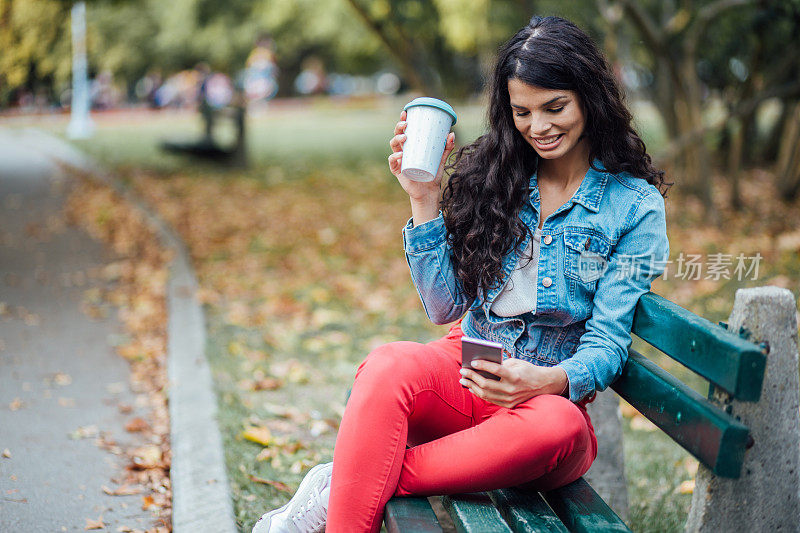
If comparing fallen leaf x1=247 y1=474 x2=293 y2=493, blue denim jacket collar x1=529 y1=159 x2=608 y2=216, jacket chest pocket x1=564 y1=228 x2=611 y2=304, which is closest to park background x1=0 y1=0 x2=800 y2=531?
fallen leaf x1=247 y1=474 x2=293 y2=493

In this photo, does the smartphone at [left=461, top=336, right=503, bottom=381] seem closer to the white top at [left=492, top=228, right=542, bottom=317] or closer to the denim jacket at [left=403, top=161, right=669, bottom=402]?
the denim jacket at [left=403, top=161, right=669, bottom=402]

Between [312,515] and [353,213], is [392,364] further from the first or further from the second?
[353,213]

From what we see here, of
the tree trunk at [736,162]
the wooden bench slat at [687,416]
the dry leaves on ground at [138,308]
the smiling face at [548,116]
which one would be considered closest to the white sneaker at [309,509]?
the dry leaves on ground at [138,308]

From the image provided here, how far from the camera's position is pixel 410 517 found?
2014 mm

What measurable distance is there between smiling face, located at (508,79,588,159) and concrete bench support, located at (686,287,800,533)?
717 mm

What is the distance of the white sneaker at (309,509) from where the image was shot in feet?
7.41

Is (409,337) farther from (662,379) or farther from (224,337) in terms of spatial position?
(662,379)

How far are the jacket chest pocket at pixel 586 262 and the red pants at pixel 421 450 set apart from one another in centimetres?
36

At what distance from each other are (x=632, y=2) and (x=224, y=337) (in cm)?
510

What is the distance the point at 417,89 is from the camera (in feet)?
31.1

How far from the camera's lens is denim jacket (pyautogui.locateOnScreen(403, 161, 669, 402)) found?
7.22ft

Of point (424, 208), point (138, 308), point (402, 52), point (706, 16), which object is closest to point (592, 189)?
point (424, 208)

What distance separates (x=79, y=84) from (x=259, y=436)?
19.5 meters

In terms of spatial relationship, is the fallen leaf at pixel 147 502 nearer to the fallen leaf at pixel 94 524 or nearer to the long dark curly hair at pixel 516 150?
the fallen leaf at pixel 94 524
